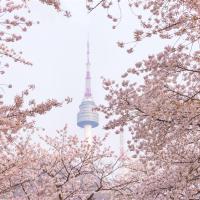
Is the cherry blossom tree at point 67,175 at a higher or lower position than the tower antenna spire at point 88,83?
lower

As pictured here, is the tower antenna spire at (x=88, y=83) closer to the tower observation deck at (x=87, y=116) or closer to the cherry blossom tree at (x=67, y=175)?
the tower observation deck at (x=87, y=116)

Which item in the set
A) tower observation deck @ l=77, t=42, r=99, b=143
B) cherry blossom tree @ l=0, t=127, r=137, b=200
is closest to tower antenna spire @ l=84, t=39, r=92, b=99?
tower observation deck @ l=77, t=42, r=99, b=143

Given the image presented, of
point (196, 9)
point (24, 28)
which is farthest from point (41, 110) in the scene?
point (196, 9)

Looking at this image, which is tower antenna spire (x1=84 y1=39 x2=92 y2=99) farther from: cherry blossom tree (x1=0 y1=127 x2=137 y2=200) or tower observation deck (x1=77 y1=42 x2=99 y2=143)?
cherry blossom tree (x1=0 y1=127 x2=137 y2=200)

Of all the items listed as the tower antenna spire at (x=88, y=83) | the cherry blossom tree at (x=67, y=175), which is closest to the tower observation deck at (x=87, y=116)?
the tower antenna spire at (x=88, y=83)

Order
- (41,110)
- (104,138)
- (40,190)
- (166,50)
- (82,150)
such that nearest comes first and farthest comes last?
(41,110), (166,50), (40,190), (82,150), (104,138)

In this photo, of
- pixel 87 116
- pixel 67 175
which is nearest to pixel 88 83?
pixel 87 116

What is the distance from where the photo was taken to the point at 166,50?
1046 cm

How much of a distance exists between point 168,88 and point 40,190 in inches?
292

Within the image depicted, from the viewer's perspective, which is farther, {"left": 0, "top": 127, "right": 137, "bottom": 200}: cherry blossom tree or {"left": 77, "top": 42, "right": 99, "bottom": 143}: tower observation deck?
{"left": 77, "top": 42, "right": 99, "bottom": 143}: tower observation deck

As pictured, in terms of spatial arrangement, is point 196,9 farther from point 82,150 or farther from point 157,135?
point 82,150

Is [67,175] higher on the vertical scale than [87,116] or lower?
lower

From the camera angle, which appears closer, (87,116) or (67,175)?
(67,175)

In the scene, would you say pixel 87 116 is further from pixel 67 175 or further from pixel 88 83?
pixel 67 175
